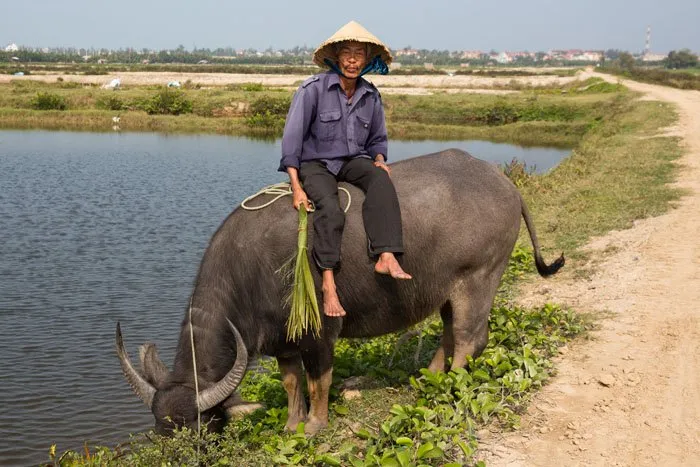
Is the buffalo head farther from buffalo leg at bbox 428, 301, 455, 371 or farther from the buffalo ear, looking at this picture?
buffalo leg at bbox 428, 301, 455, 371

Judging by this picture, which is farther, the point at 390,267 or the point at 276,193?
the point at 276,193

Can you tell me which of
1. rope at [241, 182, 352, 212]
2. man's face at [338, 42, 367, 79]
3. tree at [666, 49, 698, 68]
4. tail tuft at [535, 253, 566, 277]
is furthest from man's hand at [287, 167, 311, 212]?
tree at [666, 49, 698, 68]

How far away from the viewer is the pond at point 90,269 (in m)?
5.73

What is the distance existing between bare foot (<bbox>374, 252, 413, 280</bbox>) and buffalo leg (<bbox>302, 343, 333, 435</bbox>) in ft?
1.72

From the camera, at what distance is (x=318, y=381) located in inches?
155

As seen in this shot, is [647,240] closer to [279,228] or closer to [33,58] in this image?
[279,228]

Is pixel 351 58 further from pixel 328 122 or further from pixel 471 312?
pixel 471 312

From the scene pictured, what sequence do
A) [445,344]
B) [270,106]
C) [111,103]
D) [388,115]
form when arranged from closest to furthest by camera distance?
[445,344], [270,106], [111,103], [388,115]

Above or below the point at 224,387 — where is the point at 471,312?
above

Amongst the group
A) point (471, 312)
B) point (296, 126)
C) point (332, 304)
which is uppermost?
point (296, 126)

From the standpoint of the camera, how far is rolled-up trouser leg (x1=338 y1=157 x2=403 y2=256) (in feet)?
12.2

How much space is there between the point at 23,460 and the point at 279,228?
2.74 m

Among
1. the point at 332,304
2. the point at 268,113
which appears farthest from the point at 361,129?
the point at 268,113

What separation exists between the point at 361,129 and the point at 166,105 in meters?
28.5
